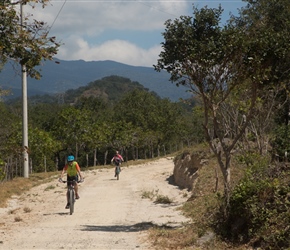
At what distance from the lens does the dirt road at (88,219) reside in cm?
980

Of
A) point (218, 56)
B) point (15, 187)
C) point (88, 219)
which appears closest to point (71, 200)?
point (88, 219)

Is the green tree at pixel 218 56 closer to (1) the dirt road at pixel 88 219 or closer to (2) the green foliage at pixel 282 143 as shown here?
(1) the dirt road at pixel 88 219

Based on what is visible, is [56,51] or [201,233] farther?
[56,51]

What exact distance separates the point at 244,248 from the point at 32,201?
12849mm

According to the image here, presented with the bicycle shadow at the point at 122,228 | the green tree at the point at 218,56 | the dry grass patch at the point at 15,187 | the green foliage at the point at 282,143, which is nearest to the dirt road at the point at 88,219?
the bicycle shadow at the point at 122,228

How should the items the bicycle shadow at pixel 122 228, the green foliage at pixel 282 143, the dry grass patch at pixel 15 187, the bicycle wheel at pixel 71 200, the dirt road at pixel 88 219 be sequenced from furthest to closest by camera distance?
the dry grass patch at pixel 15 187 < the green foliage at pixel 282 143 < the bicycle wheel at pixel 71 200 < the bicycle shadow at pixel 122 228 < the dirt road at pixel 88 219

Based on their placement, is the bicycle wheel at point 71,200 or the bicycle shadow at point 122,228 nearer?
the bicycle shadow at point 122,228

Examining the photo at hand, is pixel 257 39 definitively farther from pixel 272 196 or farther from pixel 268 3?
pixel 268 3

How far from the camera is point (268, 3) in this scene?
17.7 metres

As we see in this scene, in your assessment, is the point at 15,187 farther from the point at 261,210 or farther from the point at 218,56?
the point at 261,210

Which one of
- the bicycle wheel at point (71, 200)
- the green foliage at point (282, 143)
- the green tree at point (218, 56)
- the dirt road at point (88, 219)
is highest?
the green tree at point (218, 56)

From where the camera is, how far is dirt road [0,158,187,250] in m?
9.80

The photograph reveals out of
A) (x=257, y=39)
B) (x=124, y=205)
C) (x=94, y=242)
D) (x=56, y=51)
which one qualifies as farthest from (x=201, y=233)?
(x=124, y=205)

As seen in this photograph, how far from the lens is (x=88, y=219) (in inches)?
519
